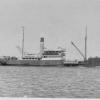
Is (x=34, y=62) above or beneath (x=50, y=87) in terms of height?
beneath

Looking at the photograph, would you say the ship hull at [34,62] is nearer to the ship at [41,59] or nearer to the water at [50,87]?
the ship at [41,59]

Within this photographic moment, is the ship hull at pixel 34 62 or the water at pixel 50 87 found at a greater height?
the water at pixel 50 87

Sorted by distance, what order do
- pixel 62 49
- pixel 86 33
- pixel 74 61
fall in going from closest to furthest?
pixel 74 61
pixel 62 49
pixel 86 33

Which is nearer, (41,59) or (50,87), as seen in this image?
(50,87)

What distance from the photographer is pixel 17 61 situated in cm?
10419

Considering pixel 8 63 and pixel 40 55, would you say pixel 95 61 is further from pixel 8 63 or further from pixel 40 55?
pixel 8 63

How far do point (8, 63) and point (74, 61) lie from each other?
62.7ft

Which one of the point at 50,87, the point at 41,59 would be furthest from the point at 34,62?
the point at 50,87

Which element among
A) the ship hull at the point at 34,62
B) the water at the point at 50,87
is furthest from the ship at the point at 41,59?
the water at the point at 50,87

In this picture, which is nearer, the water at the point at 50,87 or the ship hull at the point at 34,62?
the water at the point at 50,87

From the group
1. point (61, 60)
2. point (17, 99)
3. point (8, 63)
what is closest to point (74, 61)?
point (61, 60)

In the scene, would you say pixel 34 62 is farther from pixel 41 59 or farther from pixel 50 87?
pixel 50 87

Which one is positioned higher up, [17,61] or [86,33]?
[86,33]

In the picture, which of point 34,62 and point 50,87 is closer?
point 50,87
